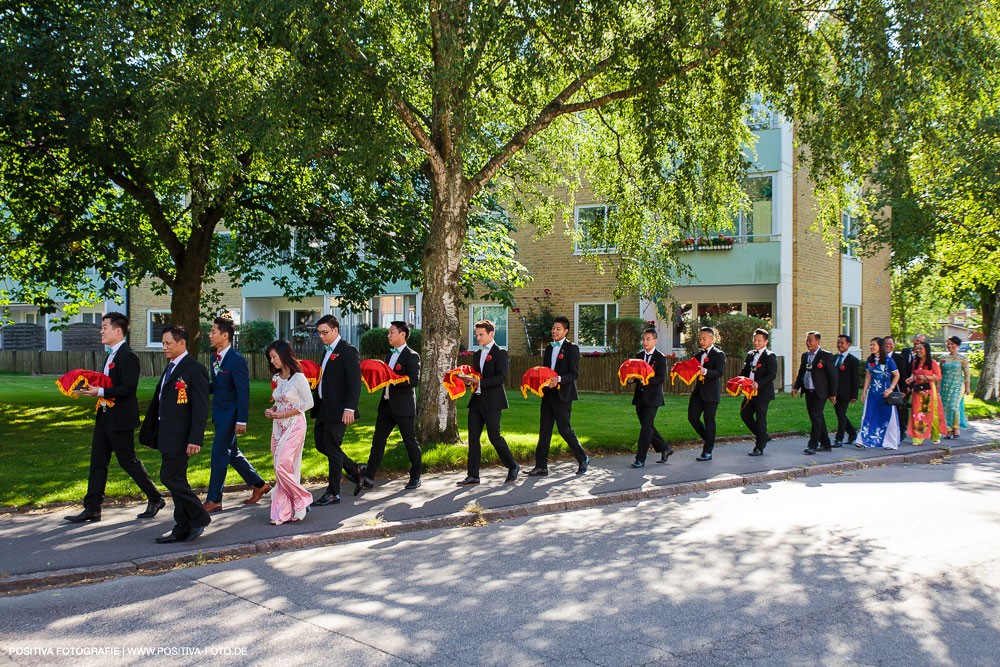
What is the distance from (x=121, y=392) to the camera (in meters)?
7.44

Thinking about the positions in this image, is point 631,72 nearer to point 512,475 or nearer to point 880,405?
point 512,475

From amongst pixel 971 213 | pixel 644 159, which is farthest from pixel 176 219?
pixel 971 213

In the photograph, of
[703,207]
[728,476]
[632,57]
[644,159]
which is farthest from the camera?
[703,207]

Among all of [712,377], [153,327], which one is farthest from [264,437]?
[153,327]

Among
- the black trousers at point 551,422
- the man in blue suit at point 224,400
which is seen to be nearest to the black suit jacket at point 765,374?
the black trousers at point 551,422

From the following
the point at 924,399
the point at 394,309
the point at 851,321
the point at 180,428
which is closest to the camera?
the point at 180,428

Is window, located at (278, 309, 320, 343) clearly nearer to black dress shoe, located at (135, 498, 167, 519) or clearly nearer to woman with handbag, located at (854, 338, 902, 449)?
woman with handbag, located at (854, 338, 902, 449)

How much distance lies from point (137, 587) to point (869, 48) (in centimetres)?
1078

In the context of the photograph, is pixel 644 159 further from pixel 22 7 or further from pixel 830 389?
pixel 22 7

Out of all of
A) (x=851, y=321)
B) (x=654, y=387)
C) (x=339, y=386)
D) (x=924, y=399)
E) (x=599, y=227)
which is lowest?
(x=924, y=399)

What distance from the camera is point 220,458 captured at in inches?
313

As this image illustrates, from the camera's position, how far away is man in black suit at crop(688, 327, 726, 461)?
452 inches

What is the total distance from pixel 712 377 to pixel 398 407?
15.7 ft

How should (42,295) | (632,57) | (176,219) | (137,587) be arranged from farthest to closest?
(42,295), (176,219), (632,57), (137,587)
